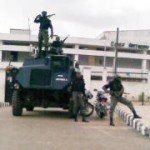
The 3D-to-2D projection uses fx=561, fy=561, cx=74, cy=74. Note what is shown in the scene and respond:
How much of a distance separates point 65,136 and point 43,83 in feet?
19.7

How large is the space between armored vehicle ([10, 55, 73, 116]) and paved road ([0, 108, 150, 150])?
147 centimetres

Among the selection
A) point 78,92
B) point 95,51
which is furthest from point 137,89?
point 95,51

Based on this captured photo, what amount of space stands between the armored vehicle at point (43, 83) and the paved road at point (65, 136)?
57.8 inches

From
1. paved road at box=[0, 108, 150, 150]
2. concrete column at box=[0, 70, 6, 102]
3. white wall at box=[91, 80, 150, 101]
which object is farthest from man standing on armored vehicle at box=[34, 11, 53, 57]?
white wall at box=[91, 80, 150, 101]

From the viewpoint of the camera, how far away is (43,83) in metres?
19.2

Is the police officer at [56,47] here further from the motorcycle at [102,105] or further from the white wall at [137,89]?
the white wall at [137,89]

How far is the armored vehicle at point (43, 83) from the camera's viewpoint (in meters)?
19.1

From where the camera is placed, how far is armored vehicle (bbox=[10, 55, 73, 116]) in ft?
62.8

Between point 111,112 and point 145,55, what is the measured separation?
6481 cm

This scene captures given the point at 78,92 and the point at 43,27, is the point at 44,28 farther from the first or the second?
the point at 78,92

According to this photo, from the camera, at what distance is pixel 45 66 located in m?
19.5

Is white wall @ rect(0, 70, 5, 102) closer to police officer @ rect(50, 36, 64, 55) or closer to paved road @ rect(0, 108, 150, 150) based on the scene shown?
police officer @ rect(50, 36, 64, 55)

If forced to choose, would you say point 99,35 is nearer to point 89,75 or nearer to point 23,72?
point 89,75

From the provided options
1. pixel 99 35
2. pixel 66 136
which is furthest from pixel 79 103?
pixel 99 35
